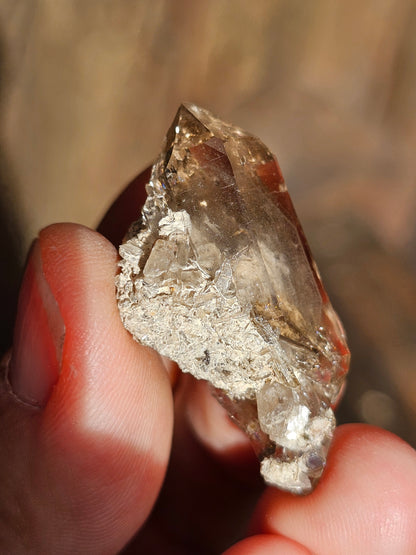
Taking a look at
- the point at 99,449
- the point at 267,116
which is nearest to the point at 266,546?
the point at 99,449

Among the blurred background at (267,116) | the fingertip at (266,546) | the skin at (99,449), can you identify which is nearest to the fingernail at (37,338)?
the skin at (99,449)

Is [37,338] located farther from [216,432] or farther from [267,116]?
[267,116]

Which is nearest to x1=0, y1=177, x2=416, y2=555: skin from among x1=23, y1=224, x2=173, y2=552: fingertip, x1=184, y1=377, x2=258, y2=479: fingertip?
x1=23, y1=224, x2=173, y2=552: fingertip

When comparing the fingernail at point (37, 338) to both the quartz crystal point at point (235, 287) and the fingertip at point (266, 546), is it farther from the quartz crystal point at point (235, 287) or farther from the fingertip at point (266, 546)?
the fingertip at point (266, 546)

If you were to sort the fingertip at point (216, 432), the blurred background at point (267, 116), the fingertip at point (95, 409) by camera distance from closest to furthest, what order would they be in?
the fingertip at point (95, 409) → the fingertip at point (216, 432) → the blurred background at point (267, 116)

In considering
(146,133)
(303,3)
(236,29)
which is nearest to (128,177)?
(146,133)

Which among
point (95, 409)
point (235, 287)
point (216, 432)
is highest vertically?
point (235, 287)

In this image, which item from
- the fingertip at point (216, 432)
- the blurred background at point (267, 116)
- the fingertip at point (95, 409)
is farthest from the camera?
the blurred background at point (267, 116)

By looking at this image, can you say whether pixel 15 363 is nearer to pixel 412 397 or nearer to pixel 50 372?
pixel 50 372
